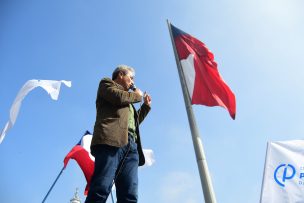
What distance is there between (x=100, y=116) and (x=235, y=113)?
3.32 metres

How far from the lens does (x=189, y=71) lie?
670 cm

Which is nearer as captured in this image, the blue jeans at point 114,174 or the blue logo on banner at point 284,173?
the blue jeans at point 114,174

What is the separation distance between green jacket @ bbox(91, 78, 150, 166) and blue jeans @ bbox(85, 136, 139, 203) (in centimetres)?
9

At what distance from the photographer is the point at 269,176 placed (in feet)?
22.0

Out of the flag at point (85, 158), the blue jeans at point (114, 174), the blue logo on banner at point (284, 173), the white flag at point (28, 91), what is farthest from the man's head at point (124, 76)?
the flag at point (85, 158)

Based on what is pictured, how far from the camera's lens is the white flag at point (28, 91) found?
743 centimetres

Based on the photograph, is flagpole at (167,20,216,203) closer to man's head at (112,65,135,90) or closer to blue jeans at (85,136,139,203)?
blue jeans at (85,136,139,203)

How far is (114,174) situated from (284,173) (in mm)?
4743

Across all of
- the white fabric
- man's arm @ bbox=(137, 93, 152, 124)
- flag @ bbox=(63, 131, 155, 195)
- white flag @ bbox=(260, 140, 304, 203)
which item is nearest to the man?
man's arm @ bbox=(137, 93, 152, 124)

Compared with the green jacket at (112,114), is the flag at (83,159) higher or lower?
lower

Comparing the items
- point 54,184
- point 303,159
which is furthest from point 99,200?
point 54,184

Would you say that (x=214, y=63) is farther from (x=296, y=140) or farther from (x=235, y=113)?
(x=296, y=140)

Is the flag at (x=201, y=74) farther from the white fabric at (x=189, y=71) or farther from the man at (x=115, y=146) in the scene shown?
the man at (x=115, y=146)

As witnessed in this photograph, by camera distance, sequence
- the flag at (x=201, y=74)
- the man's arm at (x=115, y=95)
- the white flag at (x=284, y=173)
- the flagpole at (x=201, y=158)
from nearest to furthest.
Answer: the man's arm at (x=115, y=95) < the flagpole at (x=201, y=158) < the flag at (x=201, y=74) < the white flag at (x=284, y=173)
